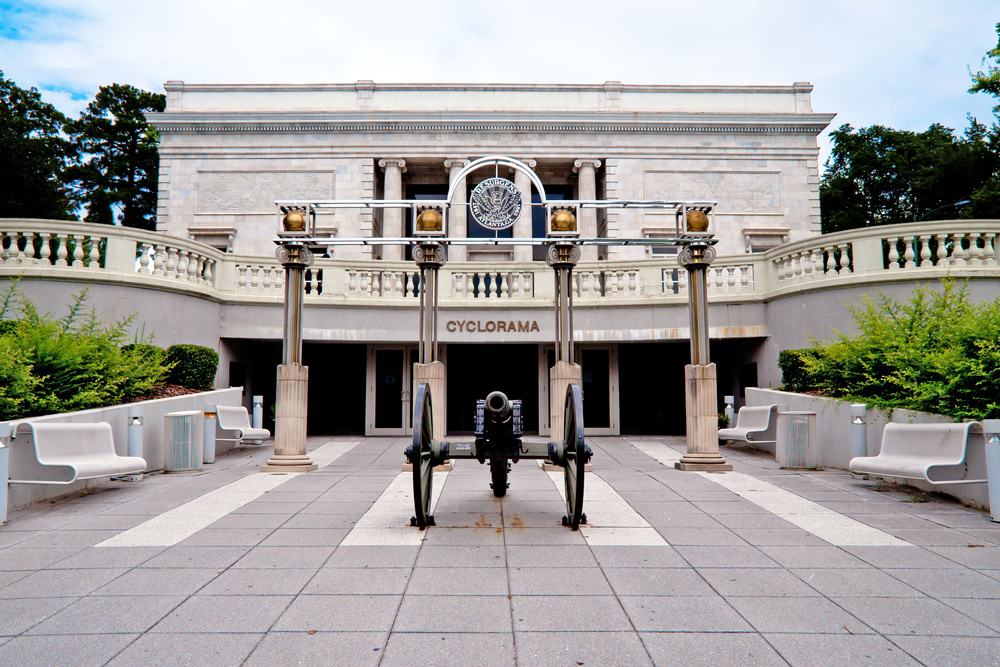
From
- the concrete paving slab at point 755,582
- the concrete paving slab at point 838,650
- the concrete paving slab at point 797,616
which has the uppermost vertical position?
the concrete paving slab at point 755,582

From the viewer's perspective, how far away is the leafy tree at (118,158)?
39.0 metres

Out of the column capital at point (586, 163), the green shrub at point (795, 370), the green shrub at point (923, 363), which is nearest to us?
the green shrub at point (923, 363)

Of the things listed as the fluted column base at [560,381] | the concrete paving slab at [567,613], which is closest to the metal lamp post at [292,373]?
the fluted column base at [560,381]

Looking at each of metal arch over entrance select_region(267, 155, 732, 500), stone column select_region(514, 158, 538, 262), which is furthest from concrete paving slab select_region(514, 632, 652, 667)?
stone column select_region(514, 158, 538, 262)

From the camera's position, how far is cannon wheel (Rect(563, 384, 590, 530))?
5719mm

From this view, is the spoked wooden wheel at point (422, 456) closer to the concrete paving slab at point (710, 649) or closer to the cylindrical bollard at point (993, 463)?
the concrete paving slab at point (710, 649)

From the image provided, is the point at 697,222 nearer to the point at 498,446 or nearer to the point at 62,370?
the point at 498,446

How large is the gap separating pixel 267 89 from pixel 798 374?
79.2ft

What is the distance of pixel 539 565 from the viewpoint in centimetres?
500

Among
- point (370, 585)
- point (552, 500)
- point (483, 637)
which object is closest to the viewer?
point (483, 637)

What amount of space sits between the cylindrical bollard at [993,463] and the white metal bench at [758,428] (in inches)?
215

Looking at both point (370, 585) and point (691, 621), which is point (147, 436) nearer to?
point (370, 585)

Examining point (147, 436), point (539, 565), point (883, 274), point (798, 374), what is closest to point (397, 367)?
point (147, 436)

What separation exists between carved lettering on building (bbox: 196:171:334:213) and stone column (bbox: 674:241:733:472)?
63.7ft
